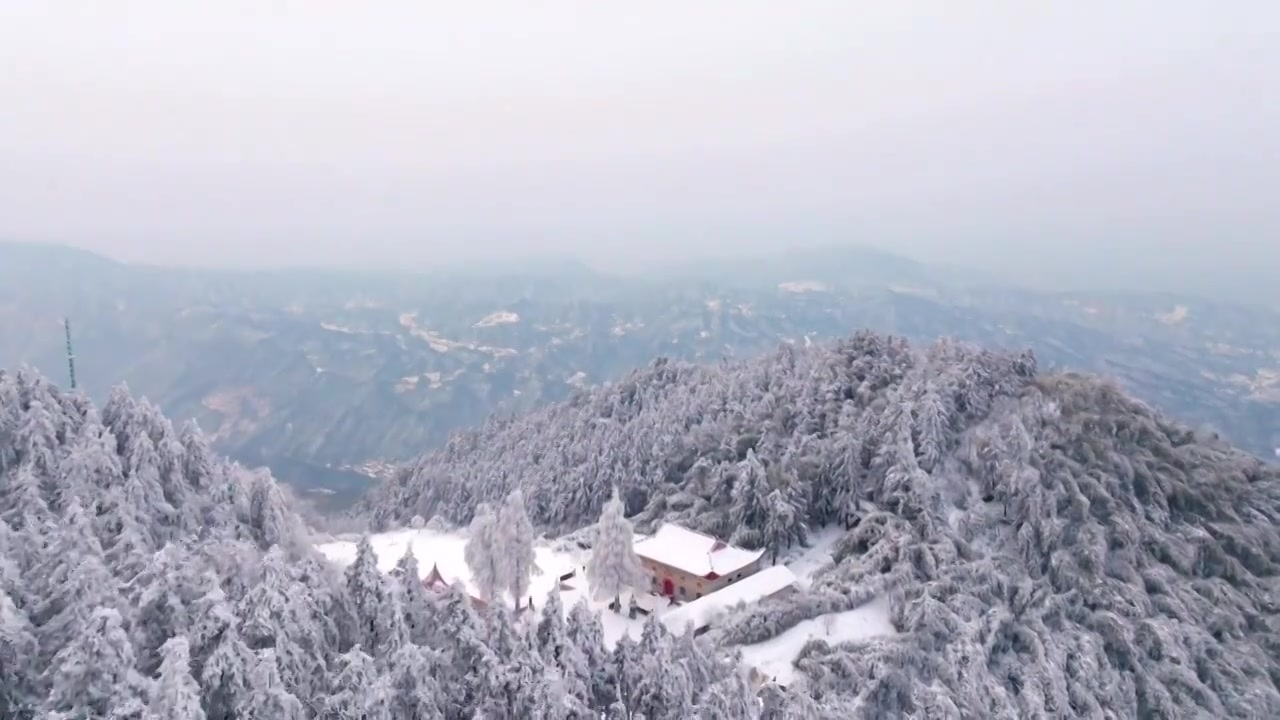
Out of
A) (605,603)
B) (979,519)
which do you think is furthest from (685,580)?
(979,519)

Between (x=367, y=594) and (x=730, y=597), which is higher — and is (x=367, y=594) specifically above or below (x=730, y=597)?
above

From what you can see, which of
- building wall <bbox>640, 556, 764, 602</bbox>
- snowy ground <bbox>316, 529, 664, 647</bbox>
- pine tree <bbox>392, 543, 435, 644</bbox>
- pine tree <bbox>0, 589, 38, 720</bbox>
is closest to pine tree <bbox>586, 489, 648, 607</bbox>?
snowy ground <bbox>316, 529, 664, 647</bbox>

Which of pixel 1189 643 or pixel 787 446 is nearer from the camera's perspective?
pixel 1189 643

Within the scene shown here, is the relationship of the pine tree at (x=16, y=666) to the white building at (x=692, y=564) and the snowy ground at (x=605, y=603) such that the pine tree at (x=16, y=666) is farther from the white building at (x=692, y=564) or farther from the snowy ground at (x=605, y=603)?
the white building at (x=692, y=564)

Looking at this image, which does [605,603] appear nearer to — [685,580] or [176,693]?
[685,580]

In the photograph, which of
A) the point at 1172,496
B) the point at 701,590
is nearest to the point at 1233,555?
the point at 1172,496

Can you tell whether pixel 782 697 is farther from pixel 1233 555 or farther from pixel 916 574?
pixel 1233 555
